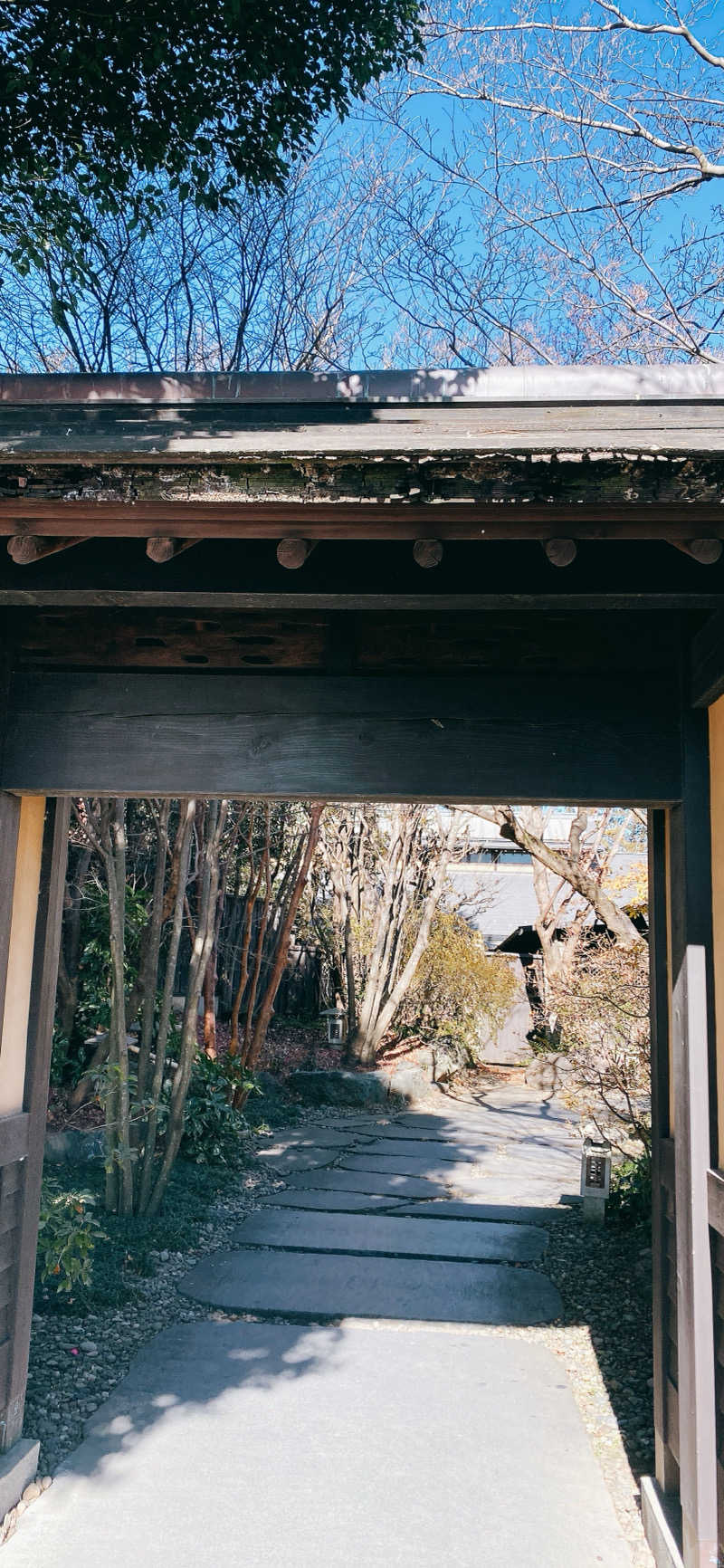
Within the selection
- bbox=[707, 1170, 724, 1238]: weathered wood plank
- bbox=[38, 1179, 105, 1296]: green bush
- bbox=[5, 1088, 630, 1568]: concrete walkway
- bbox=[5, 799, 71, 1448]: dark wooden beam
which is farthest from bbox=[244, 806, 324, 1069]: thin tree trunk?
bbox=[707, 1170, 724, 1238]: weathered wood plank

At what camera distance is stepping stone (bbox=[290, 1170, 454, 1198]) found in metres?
7.00

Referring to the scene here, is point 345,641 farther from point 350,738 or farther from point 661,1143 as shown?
point 661,1143

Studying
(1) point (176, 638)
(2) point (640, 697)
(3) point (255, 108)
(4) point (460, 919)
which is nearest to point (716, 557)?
(2) point (640, 697)

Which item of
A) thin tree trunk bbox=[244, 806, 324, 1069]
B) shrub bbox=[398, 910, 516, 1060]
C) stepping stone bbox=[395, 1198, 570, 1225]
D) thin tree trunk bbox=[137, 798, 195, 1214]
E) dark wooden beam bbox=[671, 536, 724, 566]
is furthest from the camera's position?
shrub bbox=[398, 910, 516, 1060]

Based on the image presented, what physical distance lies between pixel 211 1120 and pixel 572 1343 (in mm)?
3607

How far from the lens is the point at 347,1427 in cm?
353

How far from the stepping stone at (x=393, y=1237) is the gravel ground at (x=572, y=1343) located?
15 cm

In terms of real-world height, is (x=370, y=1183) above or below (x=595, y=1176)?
below

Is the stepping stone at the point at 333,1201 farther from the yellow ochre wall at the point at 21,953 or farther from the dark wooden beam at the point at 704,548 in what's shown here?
the dark wooden beam at the point at 704,548

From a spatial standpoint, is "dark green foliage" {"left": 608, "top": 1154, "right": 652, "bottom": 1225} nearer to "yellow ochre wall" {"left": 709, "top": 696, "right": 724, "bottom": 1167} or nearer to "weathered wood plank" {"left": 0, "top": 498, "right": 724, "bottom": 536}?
"yellow ochre wall" {"left": 709, "top": 696, "right": 724, "bottom": 1167}

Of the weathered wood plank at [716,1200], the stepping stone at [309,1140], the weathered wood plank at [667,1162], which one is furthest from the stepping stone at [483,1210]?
the weathered wood plank at [716,1200]

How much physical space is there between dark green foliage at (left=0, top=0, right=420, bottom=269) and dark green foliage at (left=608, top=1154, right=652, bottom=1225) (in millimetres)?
5726

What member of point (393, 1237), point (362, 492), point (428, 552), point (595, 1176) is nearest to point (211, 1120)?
point (393, 1237)

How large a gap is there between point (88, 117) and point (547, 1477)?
20.6 feet
